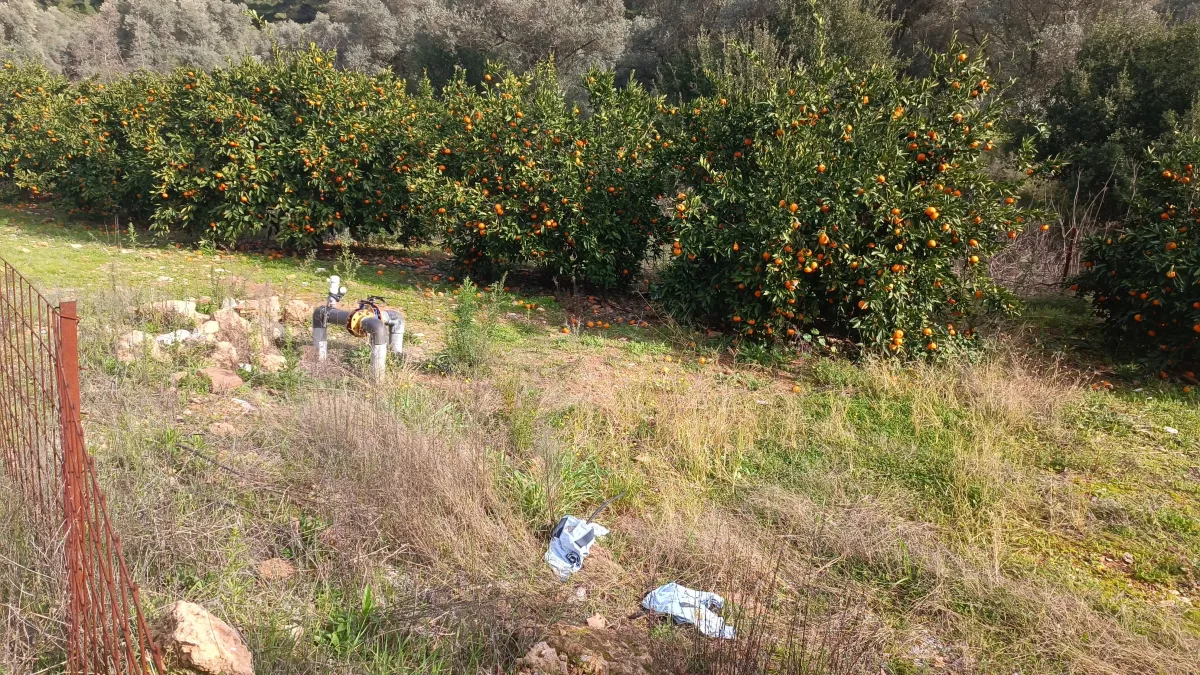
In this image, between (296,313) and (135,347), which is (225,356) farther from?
(296,313)

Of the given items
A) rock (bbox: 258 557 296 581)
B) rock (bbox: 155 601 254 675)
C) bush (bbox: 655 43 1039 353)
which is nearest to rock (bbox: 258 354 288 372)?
rock (bbox: 258 557 296 581)

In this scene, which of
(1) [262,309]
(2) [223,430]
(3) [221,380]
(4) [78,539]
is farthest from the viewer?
(1) [262,309]

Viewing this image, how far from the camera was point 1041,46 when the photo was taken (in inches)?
590

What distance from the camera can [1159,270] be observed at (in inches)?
240

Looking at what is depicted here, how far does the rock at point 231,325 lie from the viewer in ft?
18.1

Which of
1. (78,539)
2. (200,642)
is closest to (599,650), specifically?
(200,642)

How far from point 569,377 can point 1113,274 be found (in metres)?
4.78

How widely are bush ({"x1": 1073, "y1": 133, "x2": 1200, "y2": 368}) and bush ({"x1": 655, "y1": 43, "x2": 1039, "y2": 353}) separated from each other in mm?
998

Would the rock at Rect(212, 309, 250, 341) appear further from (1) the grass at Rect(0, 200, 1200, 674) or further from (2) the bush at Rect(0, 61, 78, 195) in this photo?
(2) the bush at Rect(0, 61, 78, 195)

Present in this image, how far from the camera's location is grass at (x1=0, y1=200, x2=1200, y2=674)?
2.74 meters

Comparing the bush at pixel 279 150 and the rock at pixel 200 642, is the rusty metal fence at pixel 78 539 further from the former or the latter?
the bush at pixel 279 150

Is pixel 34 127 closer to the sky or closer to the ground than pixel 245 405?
closer to the sky

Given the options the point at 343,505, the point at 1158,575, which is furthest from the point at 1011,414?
the point at 343,505

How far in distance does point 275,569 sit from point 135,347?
108 inches
